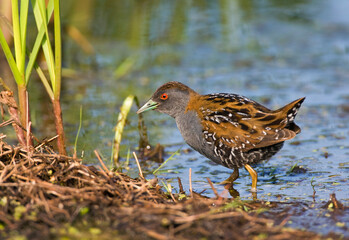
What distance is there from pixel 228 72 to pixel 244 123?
4.62m

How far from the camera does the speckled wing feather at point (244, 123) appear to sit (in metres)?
5.50

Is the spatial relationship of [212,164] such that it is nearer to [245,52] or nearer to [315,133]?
[315,133]

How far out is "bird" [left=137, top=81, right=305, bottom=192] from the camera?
5.53 metres

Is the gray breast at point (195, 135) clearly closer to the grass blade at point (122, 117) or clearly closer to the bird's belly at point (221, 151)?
the bird's belly at point (221, 151)

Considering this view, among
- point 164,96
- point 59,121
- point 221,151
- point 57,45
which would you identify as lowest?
point 221,151

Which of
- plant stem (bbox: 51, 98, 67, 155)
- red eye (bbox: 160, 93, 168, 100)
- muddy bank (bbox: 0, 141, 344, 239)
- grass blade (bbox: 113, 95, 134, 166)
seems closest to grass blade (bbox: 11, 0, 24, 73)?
plant stem (bbox: 51, 98, 67, 155)

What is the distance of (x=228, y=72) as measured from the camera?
33.4 ft

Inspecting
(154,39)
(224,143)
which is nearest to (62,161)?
(224,143)

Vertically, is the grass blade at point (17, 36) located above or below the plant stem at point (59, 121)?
above

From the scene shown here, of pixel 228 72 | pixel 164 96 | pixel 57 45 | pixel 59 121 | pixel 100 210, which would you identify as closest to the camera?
pixel 100 210

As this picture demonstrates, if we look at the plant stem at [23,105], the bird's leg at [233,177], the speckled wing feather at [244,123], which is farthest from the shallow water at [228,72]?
the plant stem at [23,105]

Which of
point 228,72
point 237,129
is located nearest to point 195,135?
point 237,129

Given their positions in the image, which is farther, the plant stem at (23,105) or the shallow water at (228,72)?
the shallow water at (228,72)

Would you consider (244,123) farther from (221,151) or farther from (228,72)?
(228,72)
